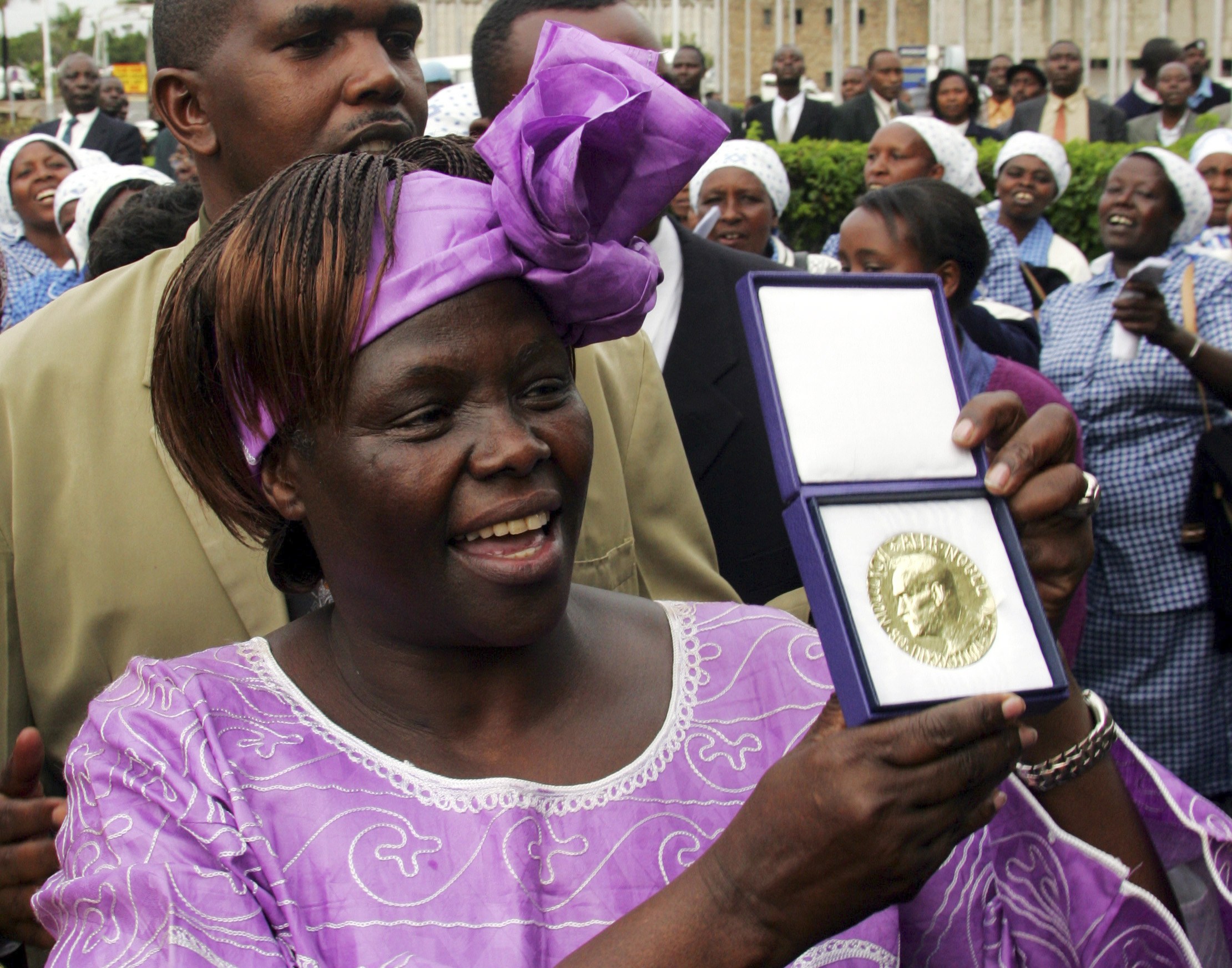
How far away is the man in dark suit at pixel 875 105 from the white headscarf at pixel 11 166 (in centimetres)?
666

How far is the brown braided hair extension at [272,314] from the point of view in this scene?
1676mm

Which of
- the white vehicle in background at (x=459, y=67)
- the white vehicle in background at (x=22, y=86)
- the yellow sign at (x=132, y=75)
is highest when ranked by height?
the white vehicle in background at (x=459, y=67)

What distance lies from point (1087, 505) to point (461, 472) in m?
0.77

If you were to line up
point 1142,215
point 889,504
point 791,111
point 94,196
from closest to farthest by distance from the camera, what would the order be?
point 889,504
point 1142,215
point 94,196
point 791,111

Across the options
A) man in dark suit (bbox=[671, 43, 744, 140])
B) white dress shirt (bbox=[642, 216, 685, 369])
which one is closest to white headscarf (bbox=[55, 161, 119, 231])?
white dress shirt (bbox=[642, 216, 685, 369])

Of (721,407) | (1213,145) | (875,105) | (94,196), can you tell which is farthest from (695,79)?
(721,407)

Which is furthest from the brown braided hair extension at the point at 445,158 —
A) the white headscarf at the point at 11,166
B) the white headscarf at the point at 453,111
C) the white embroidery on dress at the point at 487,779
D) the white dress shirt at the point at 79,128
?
the white dress shirt at the point at 79,128

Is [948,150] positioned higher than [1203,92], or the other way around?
[948,150]

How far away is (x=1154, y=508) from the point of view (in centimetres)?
512

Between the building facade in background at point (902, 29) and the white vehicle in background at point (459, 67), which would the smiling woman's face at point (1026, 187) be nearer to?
the white vehicle in background at point (459, 67)

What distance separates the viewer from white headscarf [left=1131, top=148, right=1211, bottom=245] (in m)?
5.92

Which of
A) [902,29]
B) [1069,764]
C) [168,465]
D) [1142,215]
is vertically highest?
[168,465]

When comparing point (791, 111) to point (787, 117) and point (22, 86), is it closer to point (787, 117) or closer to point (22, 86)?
point (787, 117)

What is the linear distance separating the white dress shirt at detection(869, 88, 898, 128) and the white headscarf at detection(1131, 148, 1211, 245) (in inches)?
248
